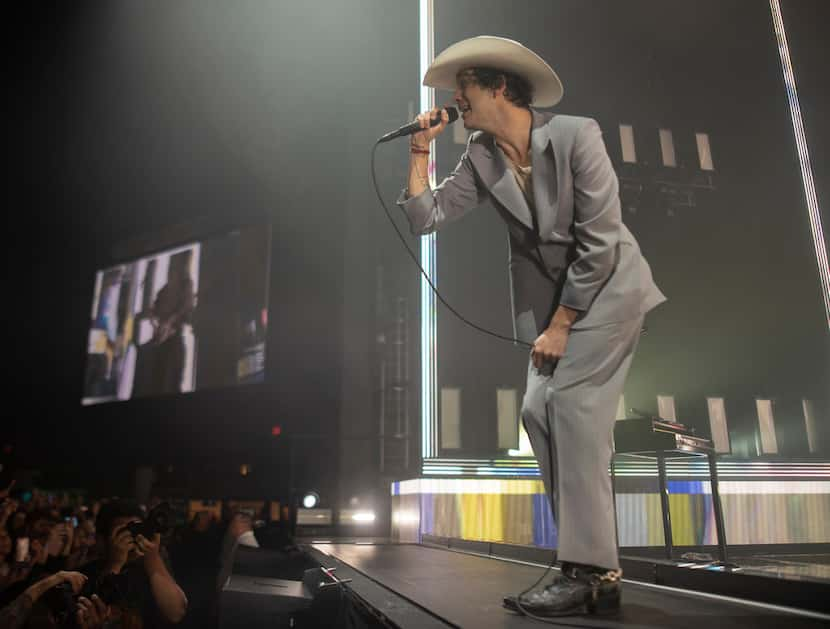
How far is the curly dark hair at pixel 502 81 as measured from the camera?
4.45 feet

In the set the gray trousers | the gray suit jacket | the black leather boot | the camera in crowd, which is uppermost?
the gray suit jacket

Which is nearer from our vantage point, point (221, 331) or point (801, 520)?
point (801, 520)

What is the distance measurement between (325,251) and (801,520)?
6.60 m

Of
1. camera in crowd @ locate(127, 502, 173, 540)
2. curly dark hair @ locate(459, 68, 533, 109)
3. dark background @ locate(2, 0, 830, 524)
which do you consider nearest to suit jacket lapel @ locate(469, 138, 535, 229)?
curly dark hair @ locate(459, 68, 533, 109)

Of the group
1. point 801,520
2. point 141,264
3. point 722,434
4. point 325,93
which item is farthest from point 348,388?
point 141,264

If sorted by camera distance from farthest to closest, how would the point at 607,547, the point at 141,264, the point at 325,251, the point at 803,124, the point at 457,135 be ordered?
1. the point at 141,264
2. the point at 325,251
3. the point at 457,135
4. the point at 803,124
5. the point at 607,547

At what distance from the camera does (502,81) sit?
136 cm

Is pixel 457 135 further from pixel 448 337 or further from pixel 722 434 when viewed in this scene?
pixel 722 434

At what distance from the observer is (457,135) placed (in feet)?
13.8

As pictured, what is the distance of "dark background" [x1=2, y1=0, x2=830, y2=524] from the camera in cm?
400

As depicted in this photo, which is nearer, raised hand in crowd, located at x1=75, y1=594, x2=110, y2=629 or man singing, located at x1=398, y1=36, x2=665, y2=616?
man singing, located at x1=398, y1=36, x2=665, y2=616

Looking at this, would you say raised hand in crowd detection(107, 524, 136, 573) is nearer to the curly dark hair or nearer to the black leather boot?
the black leather boot

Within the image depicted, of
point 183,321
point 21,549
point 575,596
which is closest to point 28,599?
point 575,596

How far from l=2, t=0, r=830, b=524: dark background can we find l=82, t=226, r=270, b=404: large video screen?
0.58 m
